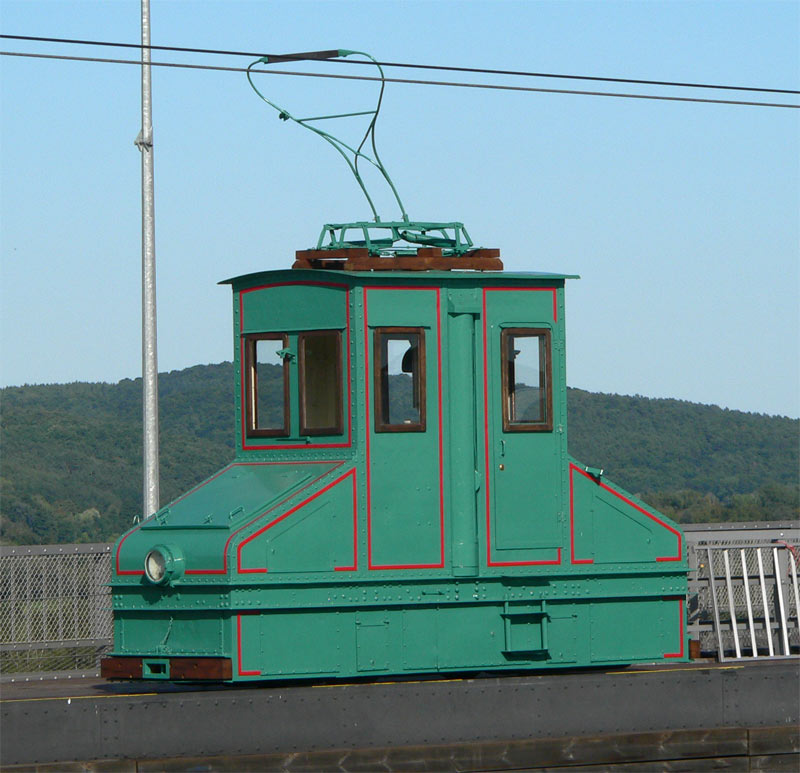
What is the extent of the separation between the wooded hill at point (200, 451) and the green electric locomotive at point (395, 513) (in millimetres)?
31679

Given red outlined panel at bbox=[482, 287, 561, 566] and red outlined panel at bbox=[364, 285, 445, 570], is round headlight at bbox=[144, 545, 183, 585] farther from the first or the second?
red outlined panel at bbox=[482, 287, 561, 566]

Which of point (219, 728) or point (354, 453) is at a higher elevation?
point (354, 453)

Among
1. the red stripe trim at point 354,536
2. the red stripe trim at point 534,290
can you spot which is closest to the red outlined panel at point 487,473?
the red stripe trim at point 534,290

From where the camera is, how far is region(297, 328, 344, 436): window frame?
10633 mm

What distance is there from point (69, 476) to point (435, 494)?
4805 centimetres

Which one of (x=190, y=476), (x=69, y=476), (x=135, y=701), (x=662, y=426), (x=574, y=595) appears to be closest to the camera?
(x=135, y=701)

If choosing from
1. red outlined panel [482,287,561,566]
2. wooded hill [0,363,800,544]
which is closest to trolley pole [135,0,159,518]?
red outlined panel [482,287,561,566]

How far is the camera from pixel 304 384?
1089 cm

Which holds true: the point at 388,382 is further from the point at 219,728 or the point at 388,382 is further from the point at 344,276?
the point at 219,728

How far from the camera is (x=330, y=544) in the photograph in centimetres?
1034

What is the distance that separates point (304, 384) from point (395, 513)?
3.79ft

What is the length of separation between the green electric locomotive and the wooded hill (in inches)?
1247

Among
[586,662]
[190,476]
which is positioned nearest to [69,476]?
[190,476]

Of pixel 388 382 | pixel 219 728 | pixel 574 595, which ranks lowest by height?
pixel 219 728
